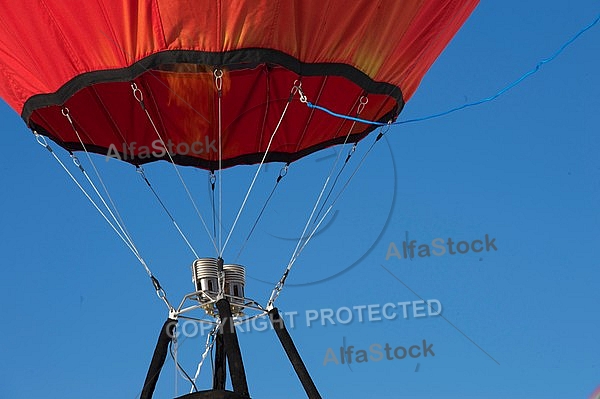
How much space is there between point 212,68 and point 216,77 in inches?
3.7

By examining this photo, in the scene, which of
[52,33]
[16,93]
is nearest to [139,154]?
[16,93]

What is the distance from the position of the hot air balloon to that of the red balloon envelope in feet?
0.03

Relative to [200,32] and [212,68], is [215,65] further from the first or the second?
[200,32]

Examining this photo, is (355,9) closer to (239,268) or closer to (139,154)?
(239,268)

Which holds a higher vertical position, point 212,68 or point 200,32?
point 200,32

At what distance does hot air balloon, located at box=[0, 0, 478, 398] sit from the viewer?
7141mm

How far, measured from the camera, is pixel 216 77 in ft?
23.6

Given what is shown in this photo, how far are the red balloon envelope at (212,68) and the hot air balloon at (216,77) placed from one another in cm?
1

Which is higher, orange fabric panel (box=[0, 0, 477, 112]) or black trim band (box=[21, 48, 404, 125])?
orange fabric panel (box=[0, 0, 477, 112])

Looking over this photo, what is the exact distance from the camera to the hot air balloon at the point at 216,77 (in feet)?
23.4

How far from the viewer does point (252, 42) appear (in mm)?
7141

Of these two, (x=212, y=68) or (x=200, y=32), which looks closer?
(x=200, y=32)

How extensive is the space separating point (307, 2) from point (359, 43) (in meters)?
0.60

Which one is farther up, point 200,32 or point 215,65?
point 200,32
